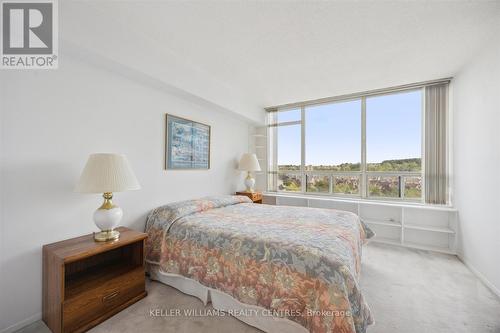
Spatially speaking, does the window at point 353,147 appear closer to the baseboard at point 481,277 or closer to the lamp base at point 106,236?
the baseboard at point 481,277

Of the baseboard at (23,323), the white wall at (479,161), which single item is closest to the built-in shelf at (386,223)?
the white wall at (479,161)

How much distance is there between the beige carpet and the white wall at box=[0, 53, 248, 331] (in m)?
0.53

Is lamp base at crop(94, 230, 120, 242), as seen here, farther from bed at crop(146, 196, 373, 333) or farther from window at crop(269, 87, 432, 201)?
window at crop(269, 87, 432, 201)

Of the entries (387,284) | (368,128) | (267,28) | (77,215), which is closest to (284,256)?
(387,284)

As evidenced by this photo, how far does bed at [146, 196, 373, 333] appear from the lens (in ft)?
4.01

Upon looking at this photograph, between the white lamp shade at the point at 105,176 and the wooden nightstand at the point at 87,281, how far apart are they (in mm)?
464

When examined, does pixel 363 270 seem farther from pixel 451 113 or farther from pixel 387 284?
pixel 451 113

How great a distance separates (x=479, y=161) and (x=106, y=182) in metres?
3.81

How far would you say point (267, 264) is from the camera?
148cm

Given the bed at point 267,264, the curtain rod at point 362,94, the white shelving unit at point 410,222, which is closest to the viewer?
the bed at point 267,264

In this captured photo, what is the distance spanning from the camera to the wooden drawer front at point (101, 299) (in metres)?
1.42

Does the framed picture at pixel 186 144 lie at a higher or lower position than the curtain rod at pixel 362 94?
lower

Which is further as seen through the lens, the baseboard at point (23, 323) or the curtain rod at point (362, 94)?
the curtain rod at point (362, 94)

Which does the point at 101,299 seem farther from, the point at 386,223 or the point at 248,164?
the point at 386,223
